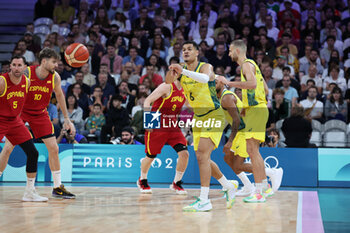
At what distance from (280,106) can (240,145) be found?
3727 mm

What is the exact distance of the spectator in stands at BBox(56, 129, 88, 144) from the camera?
441 inches

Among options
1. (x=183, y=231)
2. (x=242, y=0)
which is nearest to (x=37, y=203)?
(x=183, y=231)

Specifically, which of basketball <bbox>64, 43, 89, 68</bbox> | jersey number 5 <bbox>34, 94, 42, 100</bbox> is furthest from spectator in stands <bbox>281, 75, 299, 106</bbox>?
jersey number 5 <bbox>34, 94, 42, 100</bbox>

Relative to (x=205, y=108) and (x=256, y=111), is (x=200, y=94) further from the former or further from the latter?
(x=256, y=111)

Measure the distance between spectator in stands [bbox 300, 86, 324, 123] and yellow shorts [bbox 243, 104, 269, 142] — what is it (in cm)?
391

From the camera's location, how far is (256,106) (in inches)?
293

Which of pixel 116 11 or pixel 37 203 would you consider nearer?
pixel 37 203

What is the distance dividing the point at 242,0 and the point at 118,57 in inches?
196

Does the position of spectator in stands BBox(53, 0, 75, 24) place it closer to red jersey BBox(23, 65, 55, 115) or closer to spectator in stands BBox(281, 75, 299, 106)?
spectator in stands BBox(281, 75, 299, 106)

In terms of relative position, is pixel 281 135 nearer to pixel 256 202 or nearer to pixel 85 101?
pixel 256 202

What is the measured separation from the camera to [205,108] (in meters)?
6.99

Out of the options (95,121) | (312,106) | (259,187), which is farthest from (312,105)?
(95,121)

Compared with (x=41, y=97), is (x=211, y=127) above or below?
below

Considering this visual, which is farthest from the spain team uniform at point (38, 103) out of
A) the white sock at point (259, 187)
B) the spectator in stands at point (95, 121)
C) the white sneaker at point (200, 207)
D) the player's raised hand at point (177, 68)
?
the spectator in stands at point (95, 121)
